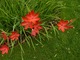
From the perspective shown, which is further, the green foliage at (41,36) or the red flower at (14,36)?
the green foliage at (41,36)

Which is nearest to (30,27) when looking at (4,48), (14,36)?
(14,36)

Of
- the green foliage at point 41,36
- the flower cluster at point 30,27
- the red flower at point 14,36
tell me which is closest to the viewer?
the flower cluster at point 30,27

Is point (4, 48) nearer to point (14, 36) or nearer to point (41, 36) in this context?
point (14, 36)

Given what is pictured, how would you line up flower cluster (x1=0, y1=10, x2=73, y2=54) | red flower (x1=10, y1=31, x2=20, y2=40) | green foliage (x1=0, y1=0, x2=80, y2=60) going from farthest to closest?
green foliage (x1=0, y1=0, x2=80, y2=60), red flower (x1=10, y1=31, x2=20, y2=40), flower cluster (x1=0, y1=10, x2=73, y2=54)

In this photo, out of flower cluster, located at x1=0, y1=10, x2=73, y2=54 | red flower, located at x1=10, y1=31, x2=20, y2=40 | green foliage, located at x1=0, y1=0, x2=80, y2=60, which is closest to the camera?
flower cluster, located at x1=0, y1=10, x2=73, y2=54

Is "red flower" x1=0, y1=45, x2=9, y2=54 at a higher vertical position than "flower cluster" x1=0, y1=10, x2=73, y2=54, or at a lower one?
lower

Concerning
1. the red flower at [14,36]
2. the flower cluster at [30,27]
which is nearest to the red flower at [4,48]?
the flower cluster at [30,27]

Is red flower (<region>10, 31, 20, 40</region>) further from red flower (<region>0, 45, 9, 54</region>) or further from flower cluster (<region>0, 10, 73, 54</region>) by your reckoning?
red flower (<region>0, 45, 9, 54</region>)

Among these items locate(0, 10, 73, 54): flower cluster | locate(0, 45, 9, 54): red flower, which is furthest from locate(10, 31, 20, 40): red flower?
locate(0, 45, 9, 54): red flower

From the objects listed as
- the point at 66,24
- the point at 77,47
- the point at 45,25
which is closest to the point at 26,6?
the point at 45,25

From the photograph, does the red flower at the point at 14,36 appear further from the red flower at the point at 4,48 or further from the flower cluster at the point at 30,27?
the red flower at the point at 4,48

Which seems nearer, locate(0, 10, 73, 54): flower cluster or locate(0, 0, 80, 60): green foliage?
locate(0, 10, 73, 54): flower cluster
